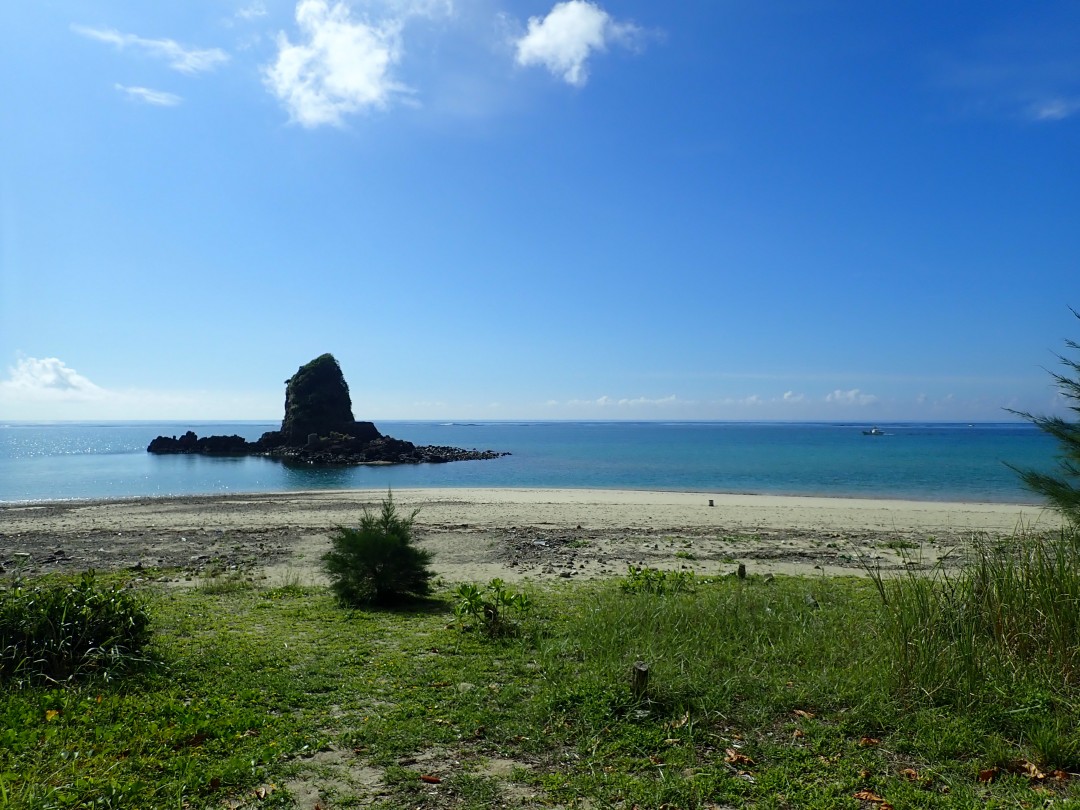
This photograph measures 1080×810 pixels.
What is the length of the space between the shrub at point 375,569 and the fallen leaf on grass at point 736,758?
727cm

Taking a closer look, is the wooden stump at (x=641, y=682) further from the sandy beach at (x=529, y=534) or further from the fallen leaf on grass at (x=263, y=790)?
the sandy beach at (x=529, y=534)

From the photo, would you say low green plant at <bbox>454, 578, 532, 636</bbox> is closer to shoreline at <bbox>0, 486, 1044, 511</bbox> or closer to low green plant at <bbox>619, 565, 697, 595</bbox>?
low green plant at <bbox>619, 565, 697, 595</bbox>

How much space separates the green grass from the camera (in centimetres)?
448

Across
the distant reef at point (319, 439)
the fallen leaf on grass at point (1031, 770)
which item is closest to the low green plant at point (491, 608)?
the fallen leaf on grass at point (1031, 770)

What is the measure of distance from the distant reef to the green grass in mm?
71798

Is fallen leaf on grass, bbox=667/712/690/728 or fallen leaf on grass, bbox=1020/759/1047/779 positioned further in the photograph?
fallen leaf on grass, bbox=667/712/690/728

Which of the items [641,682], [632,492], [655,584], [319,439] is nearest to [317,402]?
[319,439]

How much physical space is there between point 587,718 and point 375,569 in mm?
6312

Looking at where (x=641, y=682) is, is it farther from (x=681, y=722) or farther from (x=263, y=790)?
(x=263, y=790)

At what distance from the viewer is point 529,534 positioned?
20.5 meters

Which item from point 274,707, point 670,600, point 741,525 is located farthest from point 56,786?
point 741,525

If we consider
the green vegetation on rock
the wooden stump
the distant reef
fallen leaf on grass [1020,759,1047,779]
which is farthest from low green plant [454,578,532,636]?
the green vegetation on rock

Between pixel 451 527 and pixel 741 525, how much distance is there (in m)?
10.6

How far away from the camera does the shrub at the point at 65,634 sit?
6.40 metres
